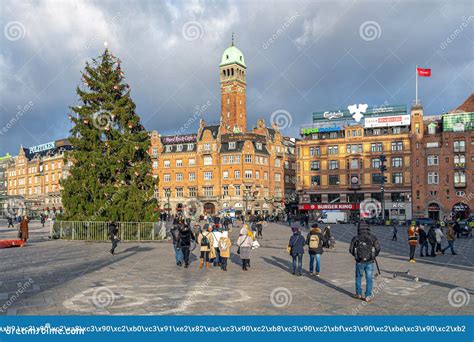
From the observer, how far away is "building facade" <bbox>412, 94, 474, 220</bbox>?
63.4 m

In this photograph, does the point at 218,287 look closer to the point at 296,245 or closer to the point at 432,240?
the point at 296,245

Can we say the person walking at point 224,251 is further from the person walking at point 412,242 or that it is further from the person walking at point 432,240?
the person walking at point 432,240

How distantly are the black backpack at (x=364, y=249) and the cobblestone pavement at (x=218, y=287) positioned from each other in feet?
3.43

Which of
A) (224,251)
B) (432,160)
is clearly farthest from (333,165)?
(224,251)

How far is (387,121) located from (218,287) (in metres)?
61.5

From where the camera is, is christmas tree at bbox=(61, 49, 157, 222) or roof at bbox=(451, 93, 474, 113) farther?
roof at bbox=(451, 93, 474, 113)

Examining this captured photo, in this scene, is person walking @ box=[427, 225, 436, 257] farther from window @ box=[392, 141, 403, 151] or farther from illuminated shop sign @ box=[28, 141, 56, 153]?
illuminated shop sign @ box=[28, 141, 56, 153]

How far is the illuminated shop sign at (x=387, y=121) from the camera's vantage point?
67.1 meters

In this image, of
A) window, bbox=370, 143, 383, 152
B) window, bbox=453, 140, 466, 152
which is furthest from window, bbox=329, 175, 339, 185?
window, bbox=453, 140, 466, 152

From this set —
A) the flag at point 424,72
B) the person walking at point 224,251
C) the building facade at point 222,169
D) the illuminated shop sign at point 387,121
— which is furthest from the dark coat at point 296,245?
the building facade at point 222,169

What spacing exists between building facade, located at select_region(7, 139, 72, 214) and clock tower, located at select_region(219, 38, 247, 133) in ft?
118

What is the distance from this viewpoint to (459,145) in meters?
63.8
